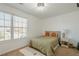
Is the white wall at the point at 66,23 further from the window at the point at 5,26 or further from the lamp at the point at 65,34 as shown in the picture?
the window at the point at 5,26

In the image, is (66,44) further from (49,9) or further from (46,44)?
(49,9)

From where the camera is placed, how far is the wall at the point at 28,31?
0.81 m

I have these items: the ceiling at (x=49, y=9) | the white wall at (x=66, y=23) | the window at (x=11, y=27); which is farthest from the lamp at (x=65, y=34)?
the window at (x=11, y=27)

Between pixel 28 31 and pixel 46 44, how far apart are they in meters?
0.27

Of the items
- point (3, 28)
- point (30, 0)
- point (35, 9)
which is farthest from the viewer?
point (35, 9)

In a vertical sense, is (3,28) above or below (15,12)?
below

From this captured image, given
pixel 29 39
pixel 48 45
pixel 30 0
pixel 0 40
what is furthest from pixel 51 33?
pixel 0 40

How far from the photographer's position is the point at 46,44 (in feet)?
3.11

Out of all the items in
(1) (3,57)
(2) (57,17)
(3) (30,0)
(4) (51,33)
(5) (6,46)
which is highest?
(3) (30,0)

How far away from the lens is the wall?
2.64 feet

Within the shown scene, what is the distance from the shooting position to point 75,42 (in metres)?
0.93

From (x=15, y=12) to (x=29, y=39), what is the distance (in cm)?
36

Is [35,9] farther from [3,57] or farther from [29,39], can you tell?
[3,57]

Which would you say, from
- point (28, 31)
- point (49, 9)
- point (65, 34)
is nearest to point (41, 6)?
point (49, 9)
